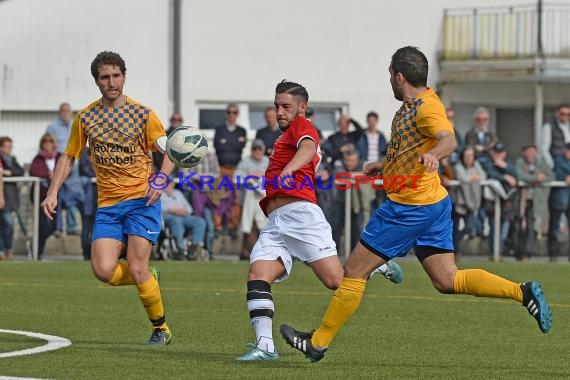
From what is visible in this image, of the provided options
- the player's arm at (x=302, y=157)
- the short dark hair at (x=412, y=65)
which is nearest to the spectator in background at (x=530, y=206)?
the player's arm at (x=302, y=157)

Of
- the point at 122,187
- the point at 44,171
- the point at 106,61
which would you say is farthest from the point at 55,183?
the point at 44,171

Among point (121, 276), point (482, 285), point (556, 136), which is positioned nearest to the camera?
point (482, 285)

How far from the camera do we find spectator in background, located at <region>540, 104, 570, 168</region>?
23.0 meters

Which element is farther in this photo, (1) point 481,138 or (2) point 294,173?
(1) point 481,138

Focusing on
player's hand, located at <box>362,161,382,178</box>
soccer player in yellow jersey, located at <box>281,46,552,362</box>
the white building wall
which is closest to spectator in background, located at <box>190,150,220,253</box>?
the white building wall

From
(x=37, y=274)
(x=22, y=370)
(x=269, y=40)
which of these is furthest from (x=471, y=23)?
(x=22, y=370)

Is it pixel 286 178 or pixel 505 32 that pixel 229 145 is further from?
pixel 286 178

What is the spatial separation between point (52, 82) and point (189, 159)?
69.4ft

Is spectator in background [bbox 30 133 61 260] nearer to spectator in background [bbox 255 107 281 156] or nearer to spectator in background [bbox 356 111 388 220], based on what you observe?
spectator in background [bbox 255 107 281 156]

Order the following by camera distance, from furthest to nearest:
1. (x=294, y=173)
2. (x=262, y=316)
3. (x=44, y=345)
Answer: (x=44, y=345) → (x=294, y=173) → (x=262, y=316)

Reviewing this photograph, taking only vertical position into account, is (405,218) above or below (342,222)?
above

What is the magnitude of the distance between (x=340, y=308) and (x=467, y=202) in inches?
512

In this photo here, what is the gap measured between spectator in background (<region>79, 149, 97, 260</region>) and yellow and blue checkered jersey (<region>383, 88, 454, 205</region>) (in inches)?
491

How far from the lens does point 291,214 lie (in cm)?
997
